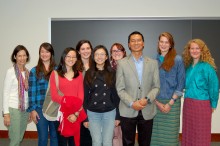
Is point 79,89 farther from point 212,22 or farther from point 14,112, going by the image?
point 212,22

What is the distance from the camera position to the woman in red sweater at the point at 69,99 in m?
2.53

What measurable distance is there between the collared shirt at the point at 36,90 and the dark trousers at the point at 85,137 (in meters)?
0.59

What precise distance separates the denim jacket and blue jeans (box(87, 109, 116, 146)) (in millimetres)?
701

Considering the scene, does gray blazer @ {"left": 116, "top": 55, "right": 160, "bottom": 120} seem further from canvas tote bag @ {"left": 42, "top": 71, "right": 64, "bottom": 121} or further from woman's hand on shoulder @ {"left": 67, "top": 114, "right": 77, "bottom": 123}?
canvas tote bag @ {"left": 42, "top": 71, "right": 64, "bottom": 121}

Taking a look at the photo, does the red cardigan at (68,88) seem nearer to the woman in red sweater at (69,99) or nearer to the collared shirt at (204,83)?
the woman in red sweater at (69,99)

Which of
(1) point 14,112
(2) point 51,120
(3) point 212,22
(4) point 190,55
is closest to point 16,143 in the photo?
(1) point 14,112

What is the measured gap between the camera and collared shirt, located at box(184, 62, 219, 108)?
2.78 meters

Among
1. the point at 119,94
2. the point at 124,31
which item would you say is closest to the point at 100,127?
the point at 119,94

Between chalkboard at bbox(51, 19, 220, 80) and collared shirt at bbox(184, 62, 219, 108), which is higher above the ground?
chalkboard at bbox(51, 19, 220, 80)

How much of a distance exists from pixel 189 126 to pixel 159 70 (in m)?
0.79

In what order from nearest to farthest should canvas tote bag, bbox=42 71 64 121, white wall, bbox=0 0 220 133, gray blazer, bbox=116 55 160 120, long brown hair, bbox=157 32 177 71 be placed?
gray blazer, bbox=116 55 160 120
canvas tote bag, bbox=42 71 64 121
long brown hair, bbox=157 32 177 71
white wall, bbox=0 0 220 133

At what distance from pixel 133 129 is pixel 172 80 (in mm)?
750

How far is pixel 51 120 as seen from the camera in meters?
2.68

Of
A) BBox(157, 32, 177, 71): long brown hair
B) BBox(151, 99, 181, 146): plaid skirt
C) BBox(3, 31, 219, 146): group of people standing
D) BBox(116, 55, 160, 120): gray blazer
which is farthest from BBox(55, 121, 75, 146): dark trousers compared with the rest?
BBox(157, 32, 177, 71): long brown hair
